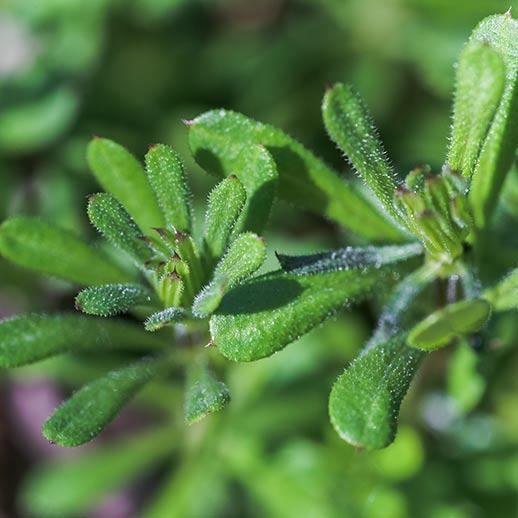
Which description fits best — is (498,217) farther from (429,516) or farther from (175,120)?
(175,120)

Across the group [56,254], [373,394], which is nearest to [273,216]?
[56,254]

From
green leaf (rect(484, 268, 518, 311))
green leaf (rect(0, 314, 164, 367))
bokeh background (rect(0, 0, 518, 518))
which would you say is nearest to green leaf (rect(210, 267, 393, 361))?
green leaf (rect(484, 268, 518, 311))

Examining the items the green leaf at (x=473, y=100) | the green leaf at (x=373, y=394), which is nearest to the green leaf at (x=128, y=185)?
the green leaf at (x=373, y=394)

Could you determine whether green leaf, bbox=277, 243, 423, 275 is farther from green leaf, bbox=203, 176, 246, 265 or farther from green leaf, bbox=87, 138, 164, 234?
green leaf, bbox=87, 138, 164, 234

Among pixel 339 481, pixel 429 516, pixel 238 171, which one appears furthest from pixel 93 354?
pixel 238 171

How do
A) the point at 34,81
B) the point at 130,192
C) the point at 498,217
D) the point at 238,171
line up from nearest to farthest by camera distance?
the point at 238,171 → the point at 130,192 → the point at 498,217 → the point at 34,81

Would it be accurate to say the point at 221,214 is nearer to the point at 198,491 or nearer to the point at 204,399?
the point at 204,399

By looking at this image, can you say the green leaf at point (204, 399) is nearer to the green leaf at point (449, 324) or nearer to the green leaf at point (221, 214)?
the green leaf at point (221, 214)
